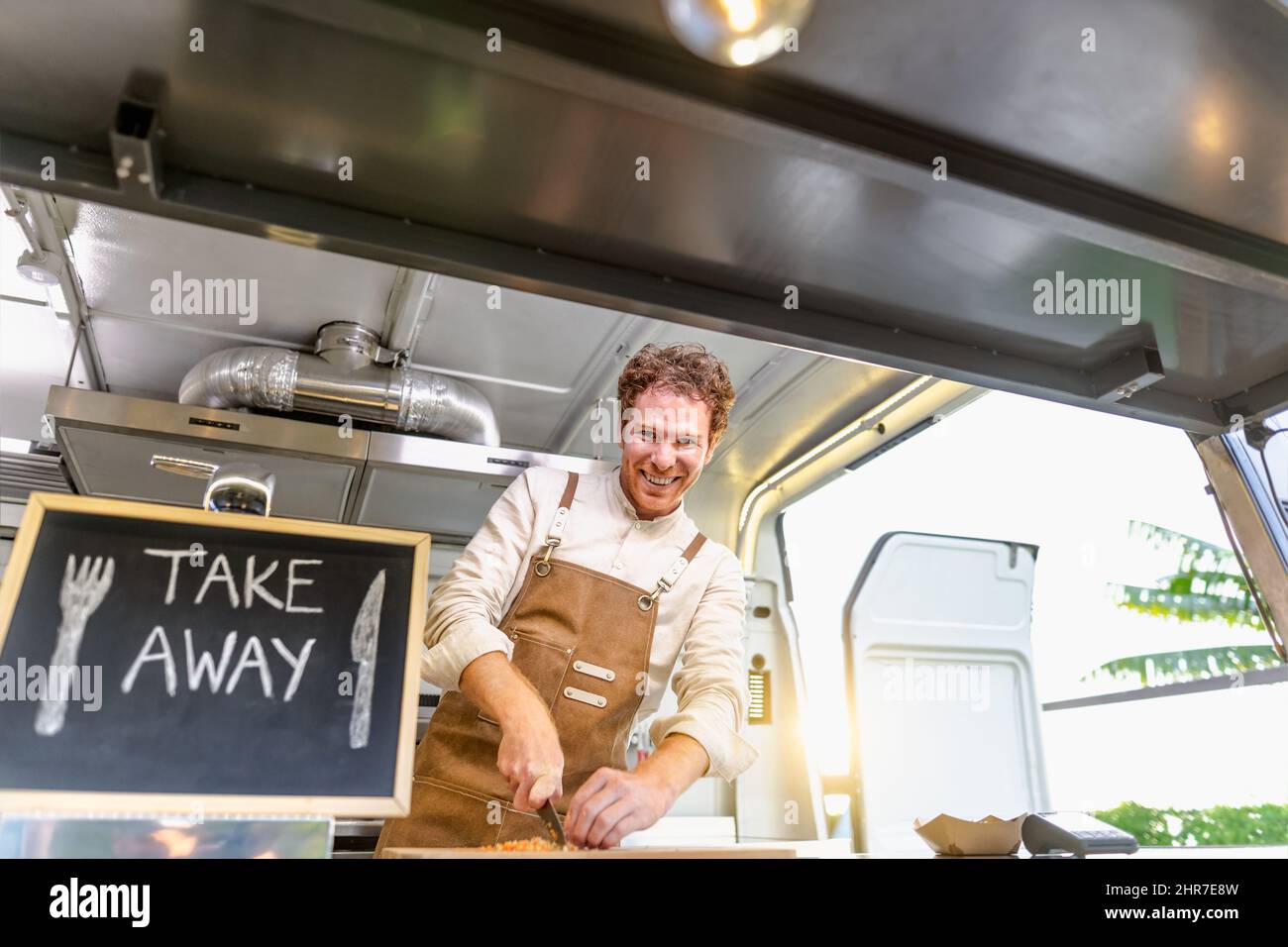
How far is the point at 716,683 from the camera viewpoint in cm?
143

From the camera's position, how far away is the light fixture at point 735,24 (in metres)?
1.02

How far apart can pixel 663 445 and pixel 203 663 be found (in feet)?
2.85

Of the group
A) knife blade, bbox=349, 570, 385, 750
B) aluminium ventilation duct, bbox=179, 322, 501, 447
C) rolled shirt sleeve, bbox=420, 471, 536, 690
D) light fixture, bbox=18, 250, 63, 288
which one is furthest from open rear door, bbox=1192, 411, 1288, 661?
light fixture, bbox=18, 250, 63, 288

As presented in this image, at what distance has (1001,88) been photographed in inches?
45.2

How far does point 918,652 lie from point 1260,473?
2386 millimetres

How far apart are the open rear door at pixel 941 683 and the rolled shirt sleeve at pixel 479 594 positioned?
2.94 m

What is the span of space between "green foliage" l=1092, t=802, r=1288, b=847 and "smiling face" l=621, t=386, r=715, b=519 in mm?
13307

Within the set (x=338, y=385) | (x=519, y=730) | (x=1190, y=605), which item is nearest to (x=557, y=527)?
(x=519, y=730)

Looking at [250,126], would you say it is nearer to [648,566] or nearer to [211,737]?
[211,737]

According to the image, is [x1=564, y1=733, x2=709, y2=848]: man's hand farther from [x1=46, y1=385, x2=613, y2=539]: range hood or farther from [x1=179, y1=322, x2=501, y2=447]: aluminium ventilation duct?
[x1=179, y1=322, x2=501, y2=447]: aluminium ventilation duct

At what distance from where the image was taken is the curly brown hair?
5.07 feet

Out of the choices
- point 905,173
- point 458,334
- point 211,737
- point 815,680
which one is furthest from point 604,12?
point 815,680

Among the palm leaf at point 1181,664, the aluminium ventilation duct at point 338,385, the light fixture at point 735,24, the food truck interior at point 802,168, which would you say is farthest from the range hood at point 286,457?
the palm leaf at point 1181,664

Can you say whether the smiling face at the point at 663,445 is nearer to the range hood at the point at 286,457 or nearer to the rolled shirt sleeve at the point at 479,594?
the rolled shirt sleeve at the point at 479,594
